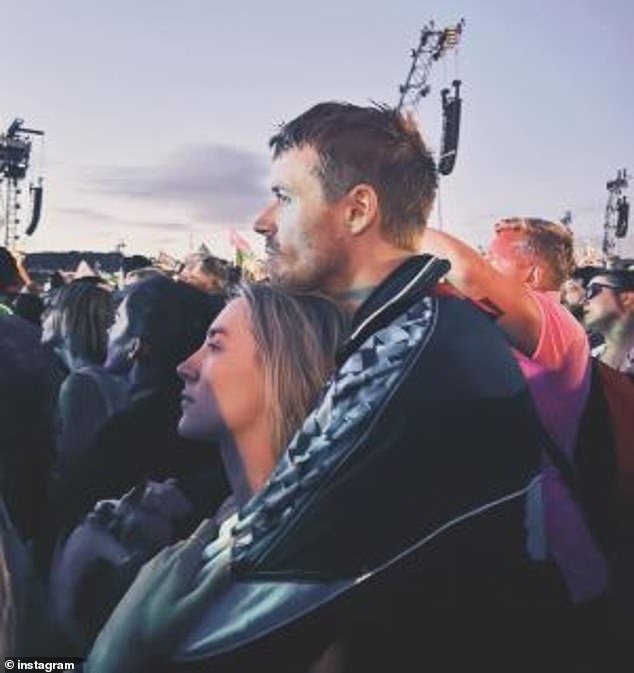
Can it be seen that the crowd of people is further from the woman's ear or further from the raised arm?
the woman's ear

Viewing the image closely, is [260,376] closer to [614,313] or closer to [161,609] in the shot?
[161,609]

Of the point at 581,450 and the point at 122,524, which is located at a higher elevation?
the point at 581,450

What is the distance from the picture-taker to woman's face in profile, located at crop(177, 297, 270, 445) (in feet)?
5.65

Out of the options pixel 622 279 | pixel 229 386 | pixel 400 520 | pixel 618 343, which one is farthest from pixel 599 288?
pixel 400 520

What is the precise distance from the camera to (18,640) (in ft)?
5.83

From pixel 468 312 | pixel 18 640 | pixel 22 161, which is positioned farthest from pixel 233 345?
pixel 22 161

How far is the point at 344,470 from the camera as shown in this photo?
1.14 m

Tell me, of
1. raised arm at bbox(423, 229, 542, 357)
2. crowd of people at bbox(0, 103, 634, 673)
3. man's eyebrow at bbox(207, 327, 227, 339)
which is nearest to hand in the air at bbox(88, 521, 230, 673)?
crowd of people at bbox(0, 103, 634, 673)

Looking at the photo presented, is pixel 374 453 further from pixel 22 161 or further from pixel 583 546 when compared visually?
pixel 22 161

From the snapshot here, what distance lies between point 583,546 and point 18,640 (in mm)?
1387

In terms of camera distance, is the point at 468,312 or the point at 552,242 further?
the point at 552,242

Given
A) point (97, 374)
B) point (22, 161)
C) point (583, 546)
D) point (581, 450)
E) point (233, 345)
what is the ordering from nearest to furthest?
1. point (233, 345)
2. point (583, 546)
3. point (581, 450)
4. point (97, 374)
5. point (22, 161)

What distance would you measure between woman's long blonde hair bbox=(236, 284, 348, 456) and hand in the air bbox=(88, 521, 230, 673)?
0.43m

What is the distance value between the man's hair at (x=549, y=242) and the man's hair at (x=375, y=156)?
6.74 ft
